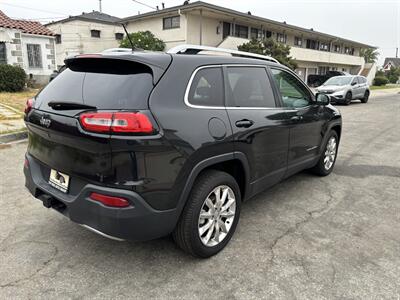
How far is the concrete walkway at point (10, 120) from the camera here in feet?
24.6

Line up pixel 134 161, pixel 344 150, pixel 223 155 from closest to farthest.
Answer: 1. pixel 134 161
2. pixel 223 155
3. pixel 344 150

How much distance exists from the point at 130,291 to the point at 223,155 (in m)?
1.29

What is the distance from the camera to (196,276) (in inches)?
105

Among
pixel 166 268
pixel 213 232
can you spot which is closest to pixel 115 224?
pixel 166 268

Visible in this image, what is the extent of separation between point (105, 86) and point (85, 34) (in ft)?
97.4

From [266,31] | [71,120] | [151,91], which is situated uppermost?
[266,31]

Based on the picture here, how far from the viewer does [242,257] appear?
9.66 ft

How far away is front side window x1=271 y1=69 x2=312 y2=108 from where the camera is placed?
3.84 metres

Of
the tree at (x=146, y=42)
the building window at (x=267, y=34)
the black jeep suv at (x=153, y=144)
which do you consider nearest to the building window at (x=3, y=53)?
the tree at (x=146, y=42)

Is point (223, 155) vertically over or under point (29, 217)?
over

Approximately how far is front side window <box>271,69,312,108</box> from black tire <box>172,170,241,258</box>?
4.85ft

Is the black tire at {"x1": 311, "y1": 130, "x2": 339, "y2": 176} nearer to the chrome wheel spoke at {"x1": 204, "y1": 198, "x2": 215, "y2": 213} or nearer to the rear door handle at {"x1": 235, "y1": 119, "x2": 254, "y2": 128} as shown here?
the rear door handle at {"x1": 235, "y1": 119, "x2": 254, "y2": 128}

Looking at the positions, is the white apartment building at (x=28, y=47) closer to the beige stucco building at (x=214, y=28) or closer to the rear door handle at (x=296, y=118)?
the beige stucco building at (x=214, y=28)

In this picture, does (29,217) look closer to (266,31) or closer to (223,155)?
(223,155)
